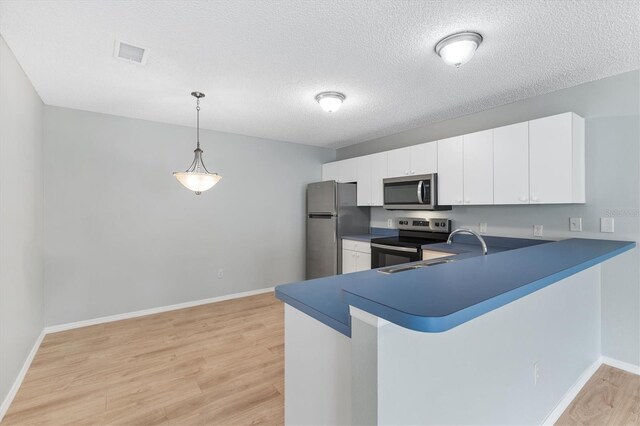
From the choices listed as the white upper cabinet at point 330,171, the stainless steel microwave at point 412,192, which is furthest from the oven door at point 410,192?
the white upper cabinet at point 330,171

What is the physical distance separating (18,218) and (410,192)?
12.3 feet

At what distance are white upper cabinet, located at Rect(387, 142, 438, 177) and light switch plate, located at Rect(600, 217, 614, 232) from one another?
5.00 feet

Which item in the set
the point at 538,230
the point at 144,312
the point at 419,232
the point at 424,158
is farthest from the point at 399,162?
the point at 144,312

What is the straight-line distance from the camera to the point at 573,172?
Result: 2.48 meters

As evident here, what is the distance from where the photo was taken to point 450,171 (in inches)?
132

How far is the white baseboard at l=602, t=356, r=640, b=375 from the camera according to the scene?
240 cm

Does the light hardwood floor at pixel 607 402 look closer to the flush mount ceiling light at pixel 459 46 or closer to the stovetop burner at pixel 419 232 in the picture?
the stovetop burner at pixel 419 232

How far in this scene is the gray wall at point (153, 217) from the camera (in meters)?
3.29

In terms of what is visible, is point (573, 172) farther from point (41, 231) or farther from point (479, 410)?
point (41, 231)

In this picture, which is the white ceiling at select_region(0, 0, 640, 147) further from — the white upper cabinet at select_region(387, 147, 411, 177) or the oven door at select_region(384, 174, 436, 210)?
→ the oven door at select_region(384, 174, 436, 210)

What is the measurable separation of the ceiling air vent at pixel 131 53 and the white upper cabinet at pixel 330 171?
10.4 ft

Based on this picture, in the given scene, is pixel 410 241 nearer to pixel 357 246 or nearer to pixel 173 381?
pixel 357 246

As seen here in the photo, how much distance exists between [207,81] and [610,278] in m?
3.82

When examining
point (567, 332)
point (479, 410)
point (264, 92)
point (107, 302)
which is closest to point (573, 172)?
point (567, 332)
